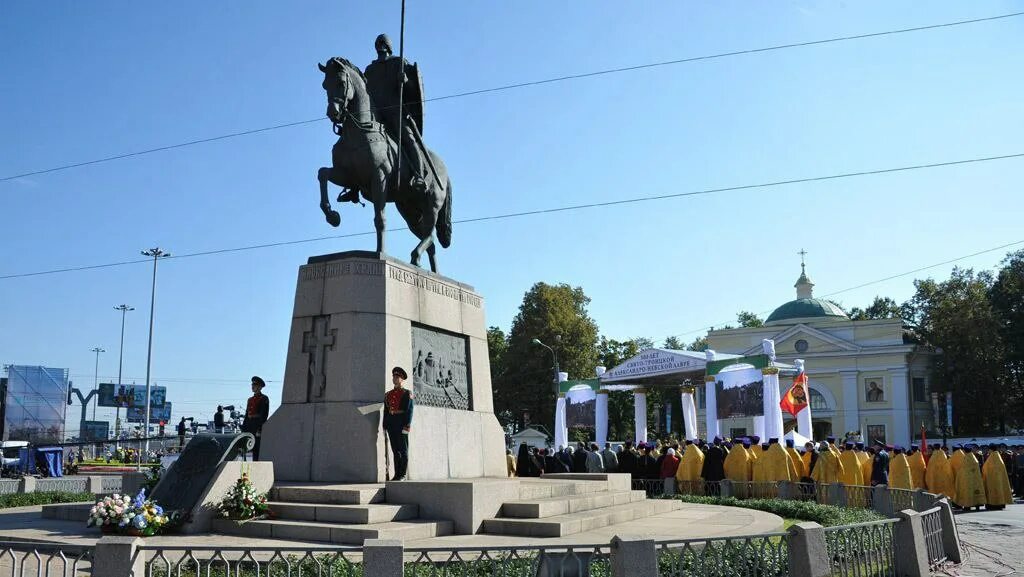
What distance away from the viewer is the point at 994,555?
483 inches

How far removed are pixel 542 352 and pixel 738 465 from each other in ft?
121

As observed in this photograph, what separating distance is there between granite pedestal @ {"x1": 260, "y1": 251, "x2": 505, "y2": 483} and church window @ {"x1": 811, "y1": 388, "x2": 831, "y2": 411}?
170ft

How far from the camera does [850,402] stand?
196ft

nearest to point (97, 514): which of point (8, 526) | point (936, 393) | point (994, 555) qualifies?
point (8, 526)

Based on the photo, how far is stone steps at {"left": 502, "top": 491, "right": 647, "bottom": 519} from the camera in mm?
10602

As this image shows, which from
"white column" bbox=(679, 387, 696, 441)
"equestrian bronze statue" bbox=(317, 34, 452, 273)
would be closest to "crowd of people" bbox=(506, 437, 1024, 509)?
"white column" bbox=(679, 387, 696, 441)

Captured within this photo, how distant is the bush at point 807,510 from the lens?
1305 cm

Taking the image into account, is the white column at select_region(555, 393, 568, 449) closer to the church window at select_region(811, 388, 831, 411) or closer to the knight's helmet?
the knight's helmet

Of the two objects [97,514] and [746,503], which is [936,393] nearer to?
[746,503]

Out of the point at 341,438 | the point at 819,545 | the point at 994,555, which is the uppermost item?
the point at 341,438

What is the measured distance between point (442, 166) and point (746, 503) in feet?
28.1

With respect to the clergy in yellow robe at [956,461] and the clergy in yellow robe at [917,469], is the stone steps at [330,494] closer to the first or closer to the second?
the clergy in yellow robe at [956,461]

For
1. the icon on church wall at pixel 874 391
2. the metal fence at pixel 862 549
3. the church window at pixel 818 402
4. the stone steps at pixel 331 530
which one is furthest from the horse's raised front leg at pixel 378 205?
the icon on church wall at pixel 874 391

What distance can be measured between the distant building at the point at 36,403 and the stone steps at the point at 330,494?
190 feet
